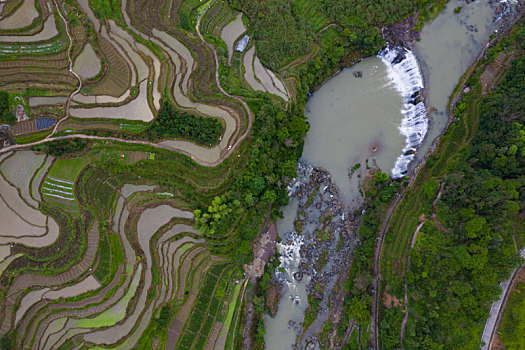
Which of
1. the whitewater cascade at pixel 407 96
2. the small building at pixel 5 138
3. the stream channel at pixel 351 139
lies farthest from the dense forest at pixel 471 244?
the small building at pixel 5 138

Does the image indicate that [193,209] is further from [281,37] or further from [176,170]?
[281,37]

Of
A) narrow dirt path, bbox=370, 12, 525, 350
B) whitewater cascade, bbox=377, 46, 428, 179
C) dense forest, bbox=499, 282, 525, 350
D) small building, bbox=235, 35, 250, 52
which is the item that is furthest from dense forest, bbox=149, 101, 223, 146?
dense forest, bbox=499, 282, 525, 350

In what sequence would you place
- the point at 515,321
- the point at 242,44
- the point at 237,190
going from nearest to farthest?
the point at 515,321 → the point at 237,190 → the point at 242,44

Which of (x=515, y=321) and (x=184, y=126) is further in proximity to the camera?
(x=184, y=126)

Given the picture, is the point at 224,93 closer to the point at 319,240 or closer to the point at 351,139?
the point at 351,139

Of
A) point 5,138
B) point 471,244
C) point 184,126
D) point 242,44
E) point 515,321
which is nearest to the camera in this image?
point 515,321

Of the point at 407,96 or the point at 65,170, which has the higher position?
the point at 407,96

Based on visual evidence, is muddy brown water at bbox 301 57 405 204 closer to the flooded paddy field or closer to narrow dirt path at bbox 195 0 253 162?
narrow dirt path at bbox 195 0 253 162

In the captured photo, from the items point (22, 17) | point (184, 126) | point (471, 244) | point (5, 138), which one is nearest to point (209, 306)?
point (184, 126)
